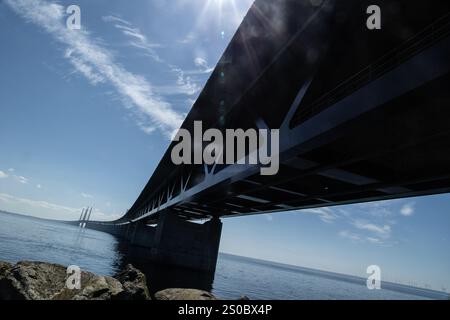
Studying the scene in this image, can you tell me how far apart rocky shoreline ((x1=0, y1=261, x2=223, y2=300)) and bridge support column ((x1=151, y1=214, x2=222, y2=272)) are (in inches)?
944

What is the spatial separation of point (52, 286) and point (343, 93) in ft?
34.7

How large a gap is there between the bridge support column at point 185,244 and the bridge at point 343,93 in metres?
18.1

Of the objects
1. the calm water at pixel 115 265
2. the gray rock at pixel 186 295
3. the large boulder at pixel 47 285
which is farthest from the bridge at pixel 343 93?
the calm water at pixel 115 265

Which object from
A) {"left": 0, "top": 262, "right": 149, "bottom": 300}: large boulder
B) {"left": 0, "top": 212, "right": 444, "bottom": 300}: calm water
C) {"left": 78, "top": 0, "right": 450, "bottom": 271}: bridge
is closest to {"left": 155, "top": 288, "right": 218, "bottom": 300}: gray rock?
{"left": 0, "top": 262, "right": 149, "bottom": 300}: large boulder

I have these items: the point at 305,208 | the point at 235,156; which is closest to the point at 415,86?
the point at 235,156

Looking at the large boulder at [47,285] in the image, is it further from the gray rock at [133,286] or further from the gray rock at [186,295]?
the gray rock at [186,295]

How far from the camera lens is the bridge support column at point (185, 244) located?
32531 mm

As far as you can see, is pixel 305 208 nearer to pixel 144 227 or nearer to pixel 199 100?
pixel 199 100

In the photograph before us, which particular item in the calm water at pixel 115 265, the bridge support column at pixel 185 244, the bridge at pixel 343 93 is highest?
the bridge at pixel 343 93

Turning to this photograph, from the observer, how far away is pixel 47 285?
809 centimetres

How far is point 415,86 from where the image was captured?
5.75 metres
